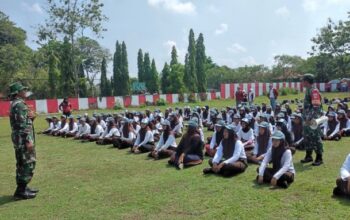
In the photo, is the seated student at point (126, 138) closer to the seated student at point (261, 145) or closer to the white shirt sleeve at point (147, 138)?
the white shirt sleeve at point (147, 138)

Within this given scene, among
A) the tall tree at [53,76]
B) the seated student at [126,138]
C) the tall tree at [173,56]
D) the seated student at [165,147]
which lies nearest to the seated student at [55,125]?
the seated student at [126,138]

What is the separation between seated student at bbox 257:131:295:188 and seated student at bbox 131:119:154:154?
15.5 ft

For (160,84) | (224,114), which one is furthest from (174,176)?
(160,84)

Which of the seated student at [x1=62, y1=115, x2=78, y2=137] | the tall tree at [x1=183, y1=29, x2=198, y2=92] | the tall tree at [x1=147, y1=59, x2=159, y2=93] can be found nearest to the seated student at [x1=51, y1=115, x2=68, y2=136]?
the seated student at [x1=62, y1=115, x2=78, y2=137]

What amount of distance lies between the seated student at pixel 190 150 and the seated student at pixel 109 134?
14.3ft

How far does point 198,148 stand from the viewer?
31.1 feet

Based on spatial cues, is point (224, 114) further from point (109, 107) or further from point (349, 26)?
point (349, 26)

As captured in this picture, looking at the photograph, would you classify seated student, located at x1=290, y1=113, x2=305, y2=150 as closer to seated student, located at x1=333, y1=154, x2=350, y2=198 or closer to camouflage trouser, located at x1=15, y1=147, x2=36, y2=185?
seated student, located at x1=333, y1=154, x2=350, y2=198

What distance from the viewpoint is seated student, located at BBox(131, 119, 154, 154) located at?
11562 millimetres

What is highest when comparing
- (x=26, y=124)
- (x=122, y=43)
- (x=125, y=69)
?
(x=122, y=43)

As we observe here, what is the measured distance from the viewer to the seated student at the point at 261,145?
896 cm

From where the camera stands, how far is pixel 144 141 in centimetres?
1168

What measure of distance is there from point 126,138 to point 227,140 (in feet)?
16.4

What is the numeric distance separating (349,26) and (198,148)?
47.6 m
